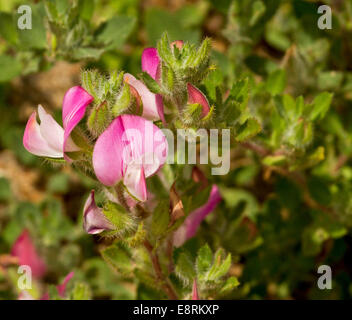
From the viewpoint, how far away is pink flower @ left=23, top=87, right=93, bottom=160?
5.67ft

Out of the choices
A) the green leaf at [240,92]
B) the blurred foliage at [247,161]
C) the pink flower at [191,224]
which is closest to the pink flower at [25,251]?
the blurred foliage at [247,161]

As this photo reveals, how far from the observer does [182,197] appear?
215 cm

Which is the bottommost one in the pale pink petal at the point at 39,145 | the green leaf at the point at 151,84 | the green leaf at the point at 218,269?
the green leaf at the point at 218,269

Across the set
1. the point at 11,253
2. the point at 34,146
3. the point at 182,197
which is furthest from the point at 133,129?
the point at 11,253

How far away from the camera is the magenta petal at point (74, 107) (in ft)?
5.61

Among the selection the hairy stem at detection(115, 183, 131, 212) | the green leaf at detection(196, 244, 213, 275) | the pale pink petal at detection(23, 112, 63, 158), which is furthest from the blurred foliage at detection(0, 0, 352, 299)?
the pale pink petal at detection(23, 112, 63, 158)

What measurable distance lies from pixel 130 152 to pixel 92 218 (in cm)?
25

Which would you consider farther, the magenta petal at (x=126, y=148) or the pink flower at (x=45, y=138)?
the pink flower at (x=45, y=138)

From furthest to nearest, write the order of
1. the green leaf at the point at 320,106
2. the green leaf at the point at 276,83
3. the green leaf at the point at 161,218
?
the green leaf at the point at 276,83 < the green leaf at the point at 320,106 < the green leaf at the point at 161,218

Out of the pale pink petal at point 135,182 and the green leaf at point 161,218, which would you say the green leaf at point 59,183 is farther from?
the pale pink petal at point 135,182

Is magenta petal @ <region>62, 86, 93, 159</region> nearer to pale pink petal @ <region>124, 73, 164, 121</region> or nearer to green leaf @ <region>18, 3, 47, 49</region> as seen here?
pale pink petal @ <region>124, 73, 164, 121</region>

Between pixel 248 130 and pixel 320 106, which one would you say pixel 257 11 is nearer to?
pixel 320 106

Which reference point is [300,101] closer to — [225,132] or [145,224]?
[225,132]

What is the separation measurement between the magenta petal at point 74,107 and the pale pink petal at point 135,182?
0.70ft
